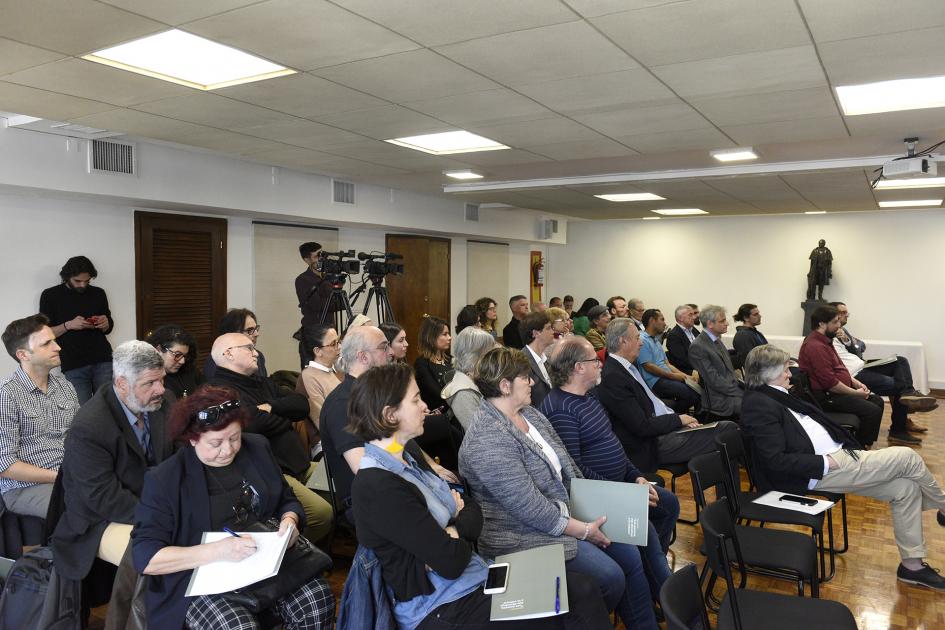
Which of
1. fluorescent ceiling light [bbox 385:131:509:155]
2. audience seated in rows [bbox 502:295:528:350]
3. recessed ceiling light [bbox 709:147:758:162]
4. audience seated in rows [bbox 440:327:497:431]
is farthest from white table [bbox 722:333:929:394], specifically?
audience seated in rows [bbox 440:327:497:431]

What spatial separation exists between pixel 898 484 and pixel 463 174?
4.54 m

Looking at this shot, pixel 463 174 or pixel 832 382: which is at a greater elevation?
pixel 463 174

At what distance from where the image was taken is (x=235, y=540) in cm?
199

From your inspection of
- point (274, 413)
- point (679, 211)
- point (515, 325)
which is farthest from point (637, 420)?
point (679, 211)

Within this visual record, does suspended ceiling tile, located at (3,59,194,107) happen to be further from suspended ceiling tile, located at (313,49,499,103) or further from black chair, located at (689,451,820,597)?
black chair, located at (689,451,820,597)

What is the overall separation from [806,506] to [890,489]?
26.1 inches

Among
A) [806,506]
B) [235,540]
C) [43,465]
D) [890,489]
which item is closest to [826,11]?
[806,506]

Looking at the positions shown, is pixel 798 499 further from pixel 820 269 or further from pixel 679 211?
pixel 820 269

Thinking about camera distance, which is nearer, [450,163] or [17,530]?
[17,530]

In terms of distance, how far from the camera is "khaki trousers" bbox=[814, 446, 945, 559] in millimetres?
3162

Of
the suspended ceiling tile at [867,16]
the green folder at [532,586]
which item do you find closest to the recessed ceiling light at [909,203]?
the suspended ceiling tile at [867,16]

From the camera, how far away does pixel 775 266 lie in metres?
10.6

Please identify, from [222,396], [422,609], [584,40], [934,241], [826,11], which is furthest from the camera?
[934,241]

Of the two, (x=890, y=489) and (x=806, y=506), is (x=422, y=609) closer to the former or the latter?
(x=806, y=506)
